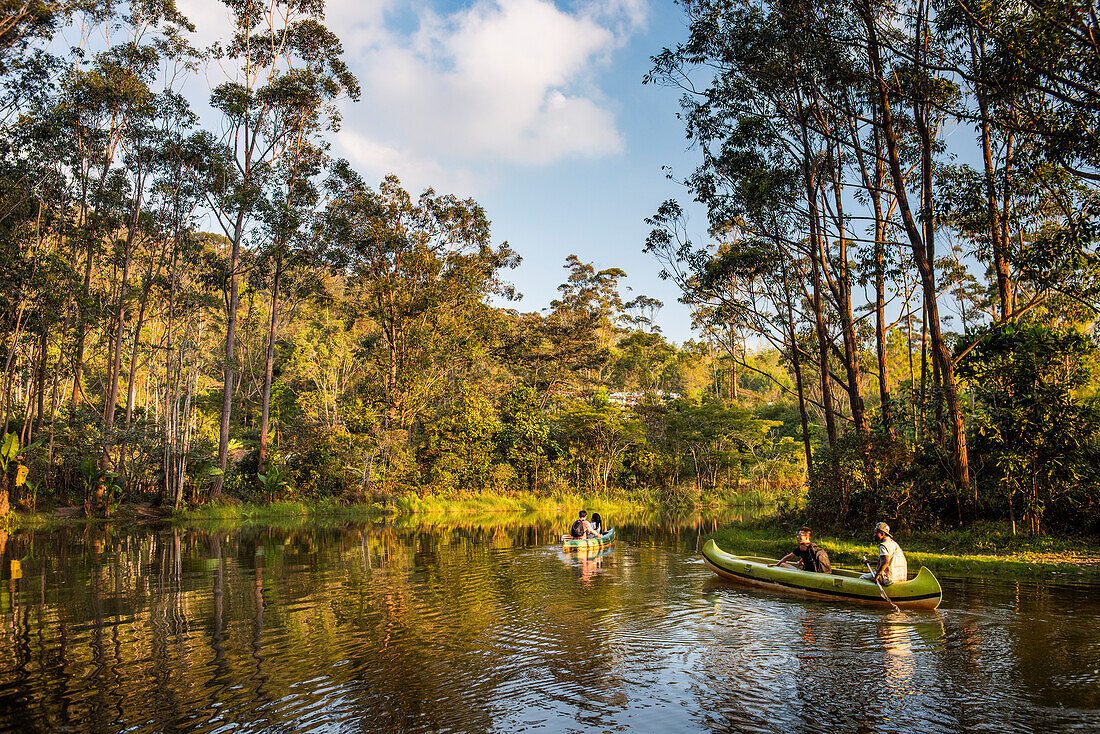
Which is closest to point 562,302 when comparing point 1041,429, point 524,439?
point 524,439

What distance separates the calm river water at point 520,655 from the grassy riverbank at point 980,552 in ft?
4.10

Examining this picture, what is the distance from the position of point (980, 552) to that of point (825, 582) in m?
5.52

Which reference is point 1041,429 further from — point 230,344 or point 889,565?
point 230,344

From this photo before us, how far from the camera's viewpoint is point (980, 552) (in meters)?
14.7

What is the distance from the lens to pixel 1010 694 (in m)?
6.62

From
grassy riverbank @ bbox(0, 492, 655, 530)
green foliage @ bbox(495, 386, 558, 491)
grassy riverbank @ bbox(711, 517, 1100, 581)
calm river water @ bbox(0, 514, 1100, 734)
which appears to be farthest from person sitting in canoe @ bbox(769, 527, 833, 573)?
green foliage @ bbox(495, 386, 558, 491)

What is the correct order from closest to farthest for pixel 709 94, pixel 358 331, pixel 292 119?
1. pixel 709 94
2. pixel 292 119
3. pixel 358 331

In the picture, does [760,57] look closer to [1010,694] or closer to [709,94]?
[709,94]

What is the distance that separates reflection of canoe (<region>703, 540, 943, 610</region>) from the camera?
34.1ft

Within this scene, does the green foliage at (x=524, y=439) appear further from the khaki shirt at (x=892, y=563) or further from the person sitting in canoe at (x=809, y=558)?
the khaki shirt at (x=892, y=563)

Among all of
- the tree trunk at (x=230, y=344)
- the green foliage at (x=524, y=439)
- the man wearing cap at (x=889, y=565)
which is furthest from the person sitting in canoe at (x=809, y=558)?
the green foliage at (x=524, y=439)

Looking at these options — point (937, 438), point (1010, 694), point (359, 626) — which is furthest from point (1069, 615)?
point (359, 626)

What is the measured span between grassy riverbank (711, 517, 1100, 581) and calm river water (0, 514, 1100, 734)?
1249 mm

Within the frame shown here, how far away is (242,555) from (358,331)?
128 ft
